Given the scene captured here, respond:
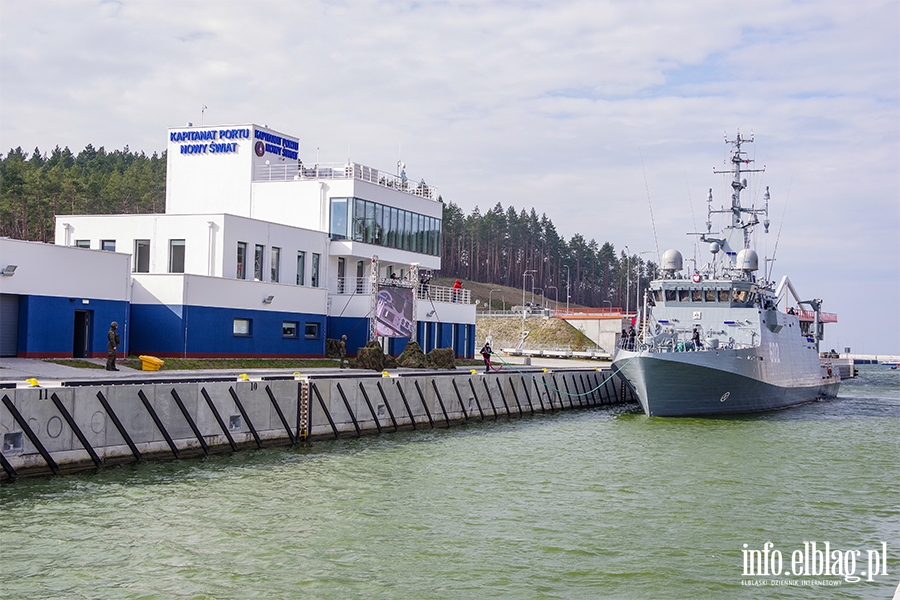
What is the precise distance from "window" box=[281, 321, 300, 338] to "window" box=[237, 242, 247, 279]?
10.9 feet

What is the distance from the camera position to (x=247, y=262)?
154 feet

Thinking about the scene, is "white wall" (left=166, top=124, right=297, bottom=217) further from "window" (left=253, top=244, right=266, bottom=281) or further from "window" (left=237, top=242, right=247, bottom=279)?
"window" (left=237, top=242, right=247, bottom=279)

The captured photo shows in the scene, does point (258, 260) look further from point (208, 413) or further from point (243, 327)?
point (208, 413)

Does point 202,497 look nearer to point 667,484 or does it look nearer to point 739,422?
point 667,484

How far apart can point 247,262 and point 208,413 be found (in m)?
20.8

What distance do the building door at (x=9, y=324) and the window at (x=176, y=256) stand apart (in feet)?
36.6

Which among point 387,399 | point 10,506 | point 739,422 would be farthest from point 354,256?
point 10,506

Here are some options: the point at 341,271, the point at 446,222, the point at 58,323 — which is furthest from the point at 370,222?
the point at 446,222

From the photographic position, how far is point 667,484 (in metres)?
25.0

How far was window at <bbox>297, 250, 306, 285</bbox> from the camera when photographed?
5112 centimetres

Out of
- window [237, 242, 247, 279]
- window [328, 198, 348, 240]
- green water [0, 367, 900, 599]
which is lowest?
green water [0, 367, 900, 599]

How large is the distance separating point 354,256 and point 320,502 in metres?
34.8

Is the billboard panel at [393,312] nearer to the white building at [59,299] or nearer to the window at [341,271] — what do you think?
the window at [341,271]

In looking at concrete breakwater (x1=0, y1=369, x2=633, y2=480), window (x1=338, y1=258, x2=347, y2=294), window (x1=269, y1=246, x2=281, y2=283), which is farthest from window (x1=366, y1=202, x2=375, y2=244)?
concrete breakwater (x1=0, y1=369, x2=633, y2=480)
